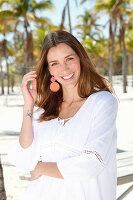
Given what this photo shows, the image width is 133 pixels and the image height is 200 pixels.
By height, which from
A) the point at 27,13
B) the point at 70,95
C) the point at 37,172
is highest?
the point at 27,13

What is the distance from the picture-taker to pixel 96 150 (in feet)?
5.64

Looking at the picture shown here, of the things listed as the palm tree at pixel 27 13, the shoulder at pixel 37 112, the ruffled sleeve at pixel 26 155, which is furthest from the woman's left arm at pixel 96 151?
the palm tree at pixel 27 13

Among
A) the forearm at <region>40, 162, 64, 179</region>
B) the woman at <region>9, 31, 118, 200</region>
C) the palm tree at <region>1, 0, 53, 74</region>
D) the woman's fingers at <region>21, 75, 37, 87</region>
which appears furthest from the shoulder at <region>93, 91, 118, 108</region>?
the palm tree at <region>1, 0, 53, 74</region>

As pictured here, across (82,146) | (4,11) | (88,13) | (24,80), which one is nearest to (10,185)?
(24,80)

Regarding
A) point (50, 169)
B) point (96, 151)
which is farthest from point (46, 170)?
point (96, 151)

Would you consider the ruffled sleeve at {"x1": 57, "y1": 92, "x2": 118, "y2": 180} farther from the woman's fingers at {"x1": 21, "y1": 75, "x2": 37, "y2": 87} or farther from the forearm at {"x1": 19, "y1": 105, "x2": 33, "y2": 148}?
the woman's fingers at {"x1": 21, "y1": 75, "x2": 37, "y2": 87}

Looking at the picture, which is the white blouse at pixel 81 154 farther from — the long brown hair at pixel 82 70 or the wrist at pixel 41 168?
the long brown hair at pixel 82 70

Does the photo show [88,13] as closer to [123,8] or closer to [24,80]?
[123,8]

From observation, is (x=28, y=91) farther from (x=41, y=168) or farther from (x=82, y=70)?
(x=41, y=168)

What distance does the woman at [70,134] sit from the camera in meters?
1.75

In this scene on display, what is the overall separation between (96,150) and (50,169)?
0.99 ft

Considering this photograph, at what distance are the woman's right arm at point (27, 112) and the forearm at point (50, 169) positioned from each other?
0.65 ft

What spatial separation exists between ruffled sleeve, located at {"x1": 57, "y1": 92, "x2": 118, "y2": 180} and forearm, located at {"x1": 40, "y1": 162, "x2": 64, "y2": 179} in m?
0.04

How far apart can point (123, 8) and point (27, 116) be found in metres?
25.3
